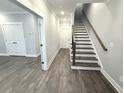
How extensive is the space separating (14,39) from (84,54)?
14.3 ft

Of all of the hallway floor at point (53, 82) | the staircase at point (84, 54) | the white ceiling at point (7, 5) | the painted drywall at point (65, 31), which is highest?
the white ceiling at point (7, 5)

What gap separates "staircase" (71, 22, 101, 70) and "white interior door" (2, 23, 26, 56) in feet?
11.0

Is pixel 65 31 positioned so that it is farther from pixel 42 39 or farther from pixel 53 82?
pixel 53 82

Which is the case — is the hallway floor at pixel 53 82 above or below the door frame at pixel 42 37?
below

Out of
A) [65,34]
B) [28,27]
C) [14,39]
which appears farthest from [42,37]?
[65,34]

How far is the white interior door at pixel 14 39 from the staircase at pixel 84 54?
3355mm

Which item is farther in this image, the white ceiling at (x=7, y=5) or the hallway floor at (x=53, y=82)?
the white ceiling at (x=7, y=5)

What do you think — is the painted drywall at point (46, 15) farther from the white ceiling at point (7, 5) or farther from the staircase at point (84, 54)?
the white ceiling at point (7, 5)

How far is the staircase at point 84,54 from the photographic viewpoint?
3.59 m

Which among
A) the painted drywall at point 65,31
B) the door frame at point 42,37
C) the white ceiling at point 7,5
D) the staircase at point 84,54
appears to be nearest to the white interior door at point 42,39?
the door frame at point 42,37

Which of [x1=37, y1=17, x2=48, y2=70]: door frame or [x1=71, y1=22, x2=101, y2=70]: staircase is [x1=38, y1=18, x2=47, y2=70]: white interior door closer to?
[x1=37, y1=17, x2=48, y2=70]: door frame

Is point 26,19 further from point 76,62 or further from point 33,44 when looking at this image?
point 76,62

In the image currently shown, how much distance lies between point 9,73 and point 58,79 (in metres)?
1.92

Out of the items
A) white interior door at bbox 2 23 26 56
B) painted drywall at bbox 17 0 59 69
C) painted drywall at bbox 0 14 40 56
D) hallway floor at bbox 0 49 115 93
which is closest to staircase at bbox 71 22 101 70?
hallway floor at bbox 0 49 115 93
